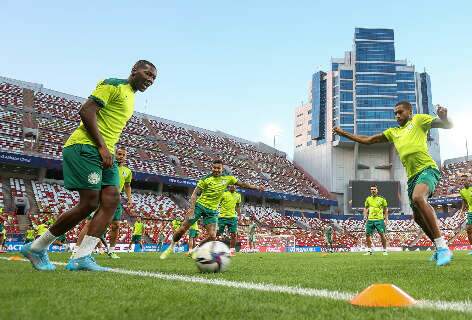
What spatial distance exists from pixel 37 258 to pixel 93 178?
4.42 feet

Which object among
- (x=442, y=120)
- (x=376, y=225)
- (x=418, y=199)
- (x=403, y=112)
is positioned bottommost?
(x=376, y=225)

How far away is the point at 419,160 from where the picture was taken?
Result: 6996 millimetres

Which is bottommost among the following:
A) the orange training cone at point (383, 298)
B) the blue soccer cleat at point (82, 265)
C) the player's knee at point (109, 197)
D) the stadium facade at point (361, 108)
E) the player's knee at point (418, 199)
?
the blue soccer cleat at point (82, 265)

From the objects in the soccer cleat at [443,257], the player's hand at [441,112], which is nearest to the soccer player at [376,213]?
the soccer cleat at [443,257]

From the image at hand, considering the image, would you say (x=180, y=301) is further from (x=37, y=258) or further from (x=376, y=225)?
(x=376, y=225)

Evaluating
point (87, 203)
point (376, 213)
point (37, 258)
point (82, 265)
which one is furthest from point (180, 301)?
point (376, 213)

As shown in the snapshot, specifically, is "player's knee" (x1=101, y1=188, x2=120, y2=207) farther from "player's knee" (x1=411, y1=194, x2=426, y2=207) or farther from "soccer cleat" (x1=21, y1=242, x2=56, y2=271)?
"player's knee" (x1=411, y1=194, x2=426, y2=207)

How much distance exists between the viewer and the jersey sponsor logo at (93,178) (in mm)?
4586

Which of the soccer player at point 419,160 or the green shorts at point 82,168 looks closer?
the green shorts at point 82,168

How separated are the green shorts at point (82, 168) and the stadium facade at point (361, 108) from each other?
52747 millimetres

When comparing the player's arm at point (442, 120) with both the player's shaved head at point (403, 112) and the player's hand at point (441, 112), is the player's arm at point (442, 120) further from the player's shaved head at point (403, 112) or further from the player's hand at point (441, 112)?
the player's shaved head at point (403, 112)

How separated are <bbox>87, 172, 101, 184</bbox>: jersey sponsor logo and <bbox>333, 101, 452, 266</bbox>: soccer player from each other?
3.70 m

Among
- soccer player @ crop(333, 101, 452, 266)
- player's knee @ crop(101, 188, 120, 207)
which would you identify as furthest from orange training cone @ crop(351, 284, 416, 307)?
soccer player @ crop(333, 101, 452, 266)

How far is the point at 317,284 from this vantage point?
3902mm
